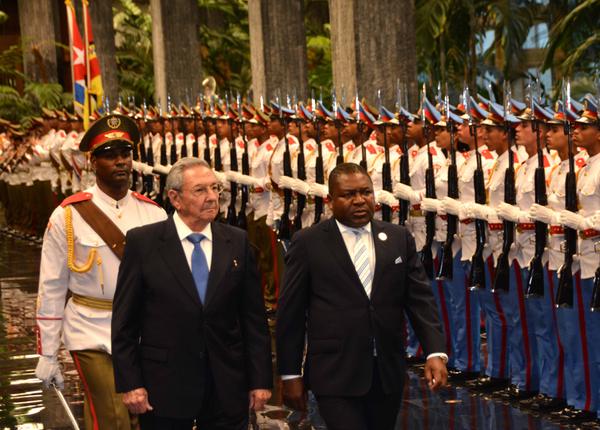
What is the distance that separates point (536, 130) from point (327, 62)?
54.1 feet

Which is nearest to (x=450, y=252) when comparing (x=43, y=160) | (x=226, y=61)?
(x=43, y=160)

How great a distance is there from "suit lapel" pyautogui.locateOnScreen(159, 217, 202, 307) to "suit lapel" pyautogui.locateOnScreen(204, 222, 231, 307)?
57 millimetres

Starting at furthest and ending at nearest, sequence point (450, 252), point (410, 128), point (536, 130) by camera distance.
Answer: point (410, 128) < point (450, 252) < point (536, 130)

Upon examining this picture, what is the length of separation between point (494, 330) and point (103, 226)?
138 inches

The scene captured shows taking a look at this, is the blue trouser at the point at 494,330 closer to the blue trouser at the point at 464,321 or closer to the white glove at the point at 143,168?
the blue trouser at the point at 464,321

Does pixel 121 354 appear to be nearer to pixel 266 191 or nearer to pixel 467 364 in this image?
pixel 467 364

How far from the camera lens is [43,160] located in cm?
1994

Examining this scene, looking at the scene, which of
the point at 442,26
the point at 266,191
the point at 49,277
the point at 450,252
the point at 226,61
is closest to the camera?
the point at 49,277

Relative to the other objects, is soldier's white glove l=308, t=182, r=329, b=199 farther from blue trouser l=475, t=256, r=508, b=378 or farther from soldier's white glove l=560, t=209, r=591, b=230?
soldier's white glove l=560, t=209, r=591, b=230

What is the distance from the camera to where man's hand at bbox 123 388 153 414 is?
16.3 ft

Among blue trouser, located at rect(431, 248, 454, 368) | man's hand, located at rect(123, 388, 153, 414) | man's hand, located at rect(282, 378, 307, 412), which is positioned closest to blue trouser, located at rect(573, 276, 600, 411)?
blue trouser, located at rect(431, 248, 454, 368)

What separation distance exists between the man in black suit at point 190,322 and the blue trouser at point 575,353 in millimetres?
2859

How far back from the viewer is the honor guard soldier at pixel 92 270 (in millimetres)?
5570

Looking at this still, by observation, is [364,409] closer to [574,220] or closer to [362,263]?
[362,263]
